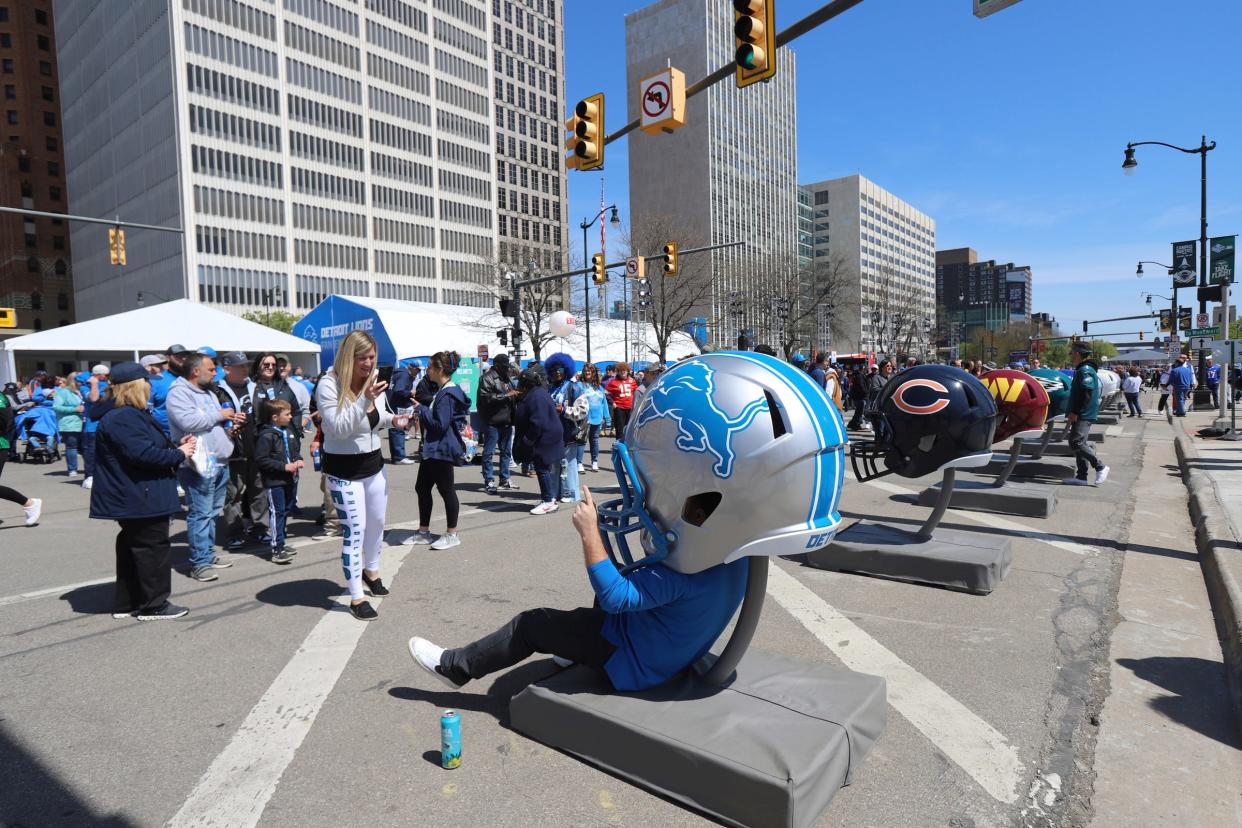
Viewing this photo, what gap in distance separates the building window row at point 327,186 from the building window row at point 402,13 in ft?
62.9

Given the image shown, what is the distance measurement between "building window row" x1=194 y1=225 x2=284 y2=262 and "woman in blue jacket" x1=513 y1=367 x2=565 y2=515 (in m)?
69.8

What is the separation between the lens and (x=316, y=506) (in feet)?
31.3

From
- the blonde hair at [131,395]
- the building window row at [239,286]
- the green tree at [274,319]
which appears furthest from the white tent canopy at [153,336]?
the building window row at [239,286]

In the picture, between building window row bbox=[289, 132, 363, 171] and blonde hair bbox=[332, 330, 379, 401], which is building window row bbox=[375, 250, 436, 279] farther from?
blonde hair bbox=[332, 330, 379, 401]

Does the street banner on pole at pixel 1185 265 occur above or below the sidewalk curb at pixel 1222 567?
above

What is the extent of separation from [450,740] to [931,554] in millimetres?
4193

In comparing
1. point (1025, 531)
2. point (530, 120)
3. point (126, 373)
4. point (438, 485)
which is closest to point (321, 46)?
point (530, 120)

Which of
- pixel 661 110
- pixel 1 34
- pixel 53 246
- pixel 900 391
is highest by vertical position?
pixel 1 34

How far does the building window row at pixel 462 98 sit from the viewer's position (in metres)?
84.9

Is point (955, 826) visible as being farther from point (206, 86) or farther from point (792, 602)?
point (206, 86)

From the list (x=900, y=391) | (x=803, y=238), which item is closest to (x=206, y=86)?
(x=900, y=391)

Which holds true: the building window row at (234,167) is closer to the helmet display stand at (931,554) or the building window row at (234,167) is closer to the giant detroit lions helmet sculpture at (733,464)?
the helmet display stand at (931,554)

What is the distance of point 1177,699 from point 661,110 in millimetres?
8130

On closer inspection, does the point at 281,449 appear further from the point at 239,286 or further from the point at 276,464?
the point at 239,286
